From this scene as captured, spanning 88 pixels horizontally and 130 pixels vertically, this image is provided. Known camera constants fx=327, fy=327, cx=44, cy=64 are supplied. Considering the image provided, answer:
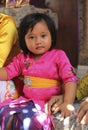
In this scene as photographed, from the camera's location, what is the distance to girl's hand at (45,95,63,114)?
153cm

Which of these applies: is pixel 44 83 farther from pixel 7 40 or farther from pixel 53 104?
pixel 7 40

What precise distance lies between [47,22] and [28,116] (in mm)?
546

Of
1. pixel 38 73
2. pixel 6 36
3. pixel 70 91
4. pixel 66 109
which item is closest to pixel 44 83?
pixel 38 73

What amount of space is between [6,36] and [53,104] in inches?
22.1

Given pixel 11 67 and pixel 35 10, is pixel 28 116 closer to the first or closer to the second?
pixel 11 67

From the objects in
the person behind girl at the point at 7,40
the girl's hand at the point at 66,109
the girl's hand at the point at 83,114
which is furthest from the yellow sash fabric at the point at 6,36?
the girl's hand at the point at 83,114

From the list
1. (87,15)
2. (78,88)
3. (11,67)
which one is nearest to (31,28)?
(11,67)

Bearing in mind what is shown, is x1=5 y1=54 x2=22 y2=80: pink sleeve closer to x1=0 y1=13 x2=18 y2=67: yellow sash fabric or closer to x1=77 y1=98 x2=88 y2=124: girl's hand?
x1=0 y1=13 x2=18 y2=67: yellow sash fabric

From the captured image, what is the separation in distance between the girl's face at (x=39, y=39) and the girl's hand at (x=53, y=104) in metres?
0.28

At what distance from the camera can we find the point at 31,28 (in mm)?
1752

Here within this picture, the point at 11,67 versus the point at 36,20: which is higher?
the point at 36,20

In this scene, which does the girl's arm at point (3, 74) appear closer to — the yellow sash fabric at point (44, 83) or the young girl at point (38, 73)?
the young girl at point (38, 73)

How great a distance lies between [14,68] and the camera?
1841 millimetres

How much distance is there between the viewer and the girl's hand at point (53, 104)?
1532 mm
